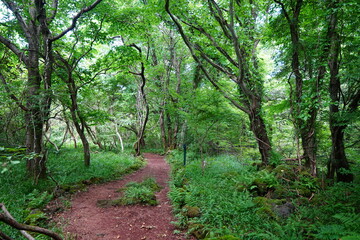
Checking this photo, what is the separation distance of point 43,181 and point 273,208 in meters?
7.42

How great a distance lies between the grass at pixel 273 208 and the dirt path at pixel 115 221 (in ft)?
1.39

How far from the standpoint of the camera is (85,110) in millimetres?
9555

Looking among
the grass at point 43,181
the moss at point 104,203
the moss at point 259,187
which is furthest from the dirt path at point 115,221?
the moss at point 259,187

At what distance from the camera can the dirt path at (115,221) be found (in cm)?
438

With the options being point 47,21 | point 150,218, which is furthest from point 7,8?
point 150,218

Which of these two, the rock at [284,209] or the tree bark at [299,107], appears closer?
the rock at [284,209]

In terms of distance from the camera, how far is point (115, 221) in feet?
16.4

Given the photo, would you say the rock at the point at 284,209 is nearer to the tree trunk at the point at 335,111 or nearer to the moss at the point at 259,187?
the moss at the point at 259,187

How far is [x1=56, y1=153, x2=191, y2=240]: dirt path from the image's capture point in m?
4.38

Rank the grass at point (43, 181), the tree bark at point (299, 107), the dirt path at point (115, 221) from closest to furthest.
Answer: the dirt path at point (115, 221) < the grass at point (43, 181) < the tree bark at point (299, 107)

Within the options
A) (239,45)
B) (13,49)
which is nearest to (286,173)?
(239,45)

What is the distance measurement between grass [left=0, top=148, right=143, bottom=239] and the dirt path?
730 mm

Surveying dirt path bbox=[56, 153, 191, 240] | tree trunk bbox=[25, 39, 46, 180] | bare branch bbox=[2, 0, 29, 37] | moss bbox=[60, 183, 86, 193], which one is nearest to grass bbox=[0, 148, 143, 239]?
moss bbox=[60, 183, 86, 193]

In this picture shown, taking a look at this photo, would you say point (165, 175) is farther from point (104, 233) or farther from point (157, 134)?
point (157, 134)
